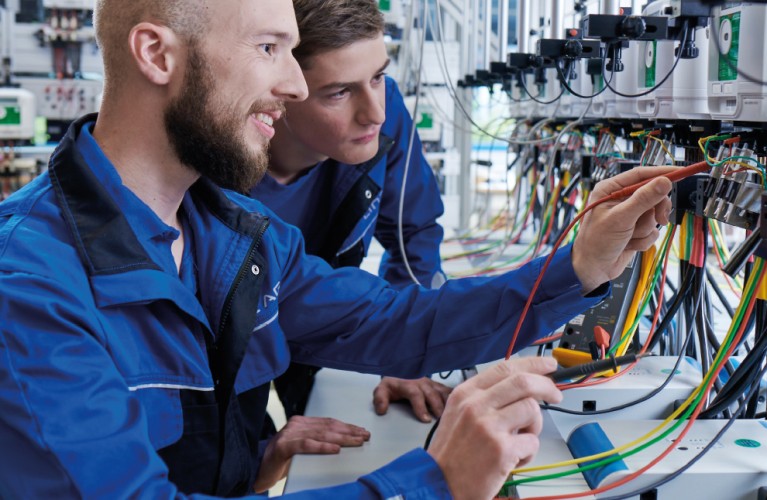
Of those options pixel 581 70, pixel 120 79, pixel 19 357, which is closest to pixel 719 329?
pixel 581 70

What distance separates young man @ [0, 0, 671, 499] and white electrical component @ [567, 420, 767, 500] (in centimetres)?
22

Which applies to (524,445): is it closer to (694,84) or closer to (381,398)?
(381,398)

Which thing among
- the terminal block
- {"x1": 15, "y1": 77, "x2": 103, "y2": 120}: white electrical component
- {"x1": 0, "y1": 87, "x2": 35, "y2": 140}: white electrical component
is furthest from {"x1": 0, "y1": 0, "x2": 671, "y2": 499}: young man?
{"x1": 15, "y1": 77, "x2": 103, "y2": 120}: white electrical component

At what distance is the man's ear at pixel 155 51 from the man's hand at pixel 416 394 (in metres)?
0.70

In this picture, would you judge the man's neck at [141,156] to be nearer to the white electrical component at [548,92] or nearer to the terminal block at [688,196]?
the terminal block at [688,196]

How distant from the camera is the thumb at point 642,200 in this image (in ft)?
3.77

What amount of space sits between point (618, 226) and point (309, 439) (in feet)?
1.96

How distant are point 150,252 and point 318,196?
0.88 m

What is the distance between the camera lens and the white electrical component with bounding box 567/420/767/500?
1062 mm

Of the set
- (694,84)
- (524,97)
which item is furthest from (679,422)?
(524,97)

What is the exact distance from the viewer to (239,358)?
124cm

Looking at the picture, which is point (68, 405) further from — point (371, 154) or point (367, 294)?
point (371, 154)

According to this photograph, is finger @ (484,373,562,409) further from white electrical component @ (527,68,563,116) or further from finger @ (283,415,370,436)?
white electrical component @ (527,68,563,116)

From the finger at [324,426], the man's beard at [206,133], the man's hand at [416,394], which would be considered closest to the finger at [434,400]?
the man's hand at [416,394]
